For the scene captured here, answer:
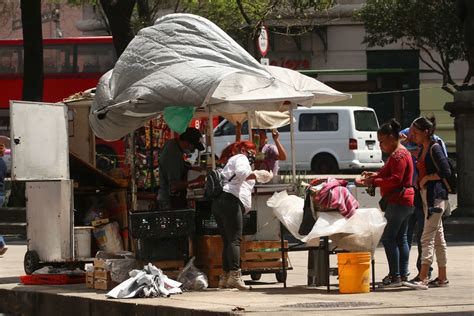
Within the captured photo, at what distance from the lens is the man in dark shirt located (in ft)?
48.7

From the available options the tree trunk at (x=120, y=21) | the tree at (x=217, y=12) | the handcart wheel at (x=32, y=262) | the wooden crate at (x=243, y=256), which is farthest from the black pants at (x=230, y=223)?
the tree trunk at (x=120, y=21)

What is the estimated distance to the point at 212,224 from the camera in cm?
1476

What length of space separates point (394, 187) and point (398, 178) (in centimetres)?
12

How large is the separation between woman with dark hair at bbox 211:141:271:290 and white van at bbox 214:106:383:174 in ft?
80.3

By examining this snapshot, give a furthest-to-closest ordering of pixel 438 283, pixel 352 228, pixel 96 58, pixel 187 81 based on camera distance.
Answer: pixel 96 58
pixel 187 81
pixel 438 283
pixel 352 228

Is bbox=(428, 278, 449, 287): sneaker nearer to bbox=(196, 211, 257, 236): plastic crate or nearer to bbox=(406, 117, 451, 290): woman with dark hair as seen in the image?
bbox=(406, 117, 451, 290): woman with dark hair

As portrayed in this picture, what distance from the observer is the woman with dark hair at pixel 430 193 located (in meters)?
13.7

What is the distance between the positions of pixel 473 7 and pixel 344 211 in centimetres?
868

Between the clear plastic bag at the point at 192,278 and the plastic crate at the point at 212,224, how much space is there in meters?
0.45

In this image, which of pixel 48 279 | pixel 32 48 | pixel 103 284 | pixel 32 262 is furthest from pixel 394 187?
pixel 32 48

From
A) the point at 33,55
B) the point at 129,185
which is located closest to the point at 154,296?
the point at 129,185

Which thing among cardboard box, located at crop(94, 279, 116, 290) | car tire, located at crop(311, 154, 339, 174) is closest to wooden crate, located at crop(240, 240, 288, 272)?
cardboard box, located at crop(94, 279, 116, 290)

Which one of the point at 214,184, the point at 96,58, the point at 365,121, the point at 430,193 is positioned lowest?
the point at 430,193

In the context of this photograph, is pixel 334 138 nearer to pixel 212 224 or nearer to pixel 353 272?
pixel 212 224
